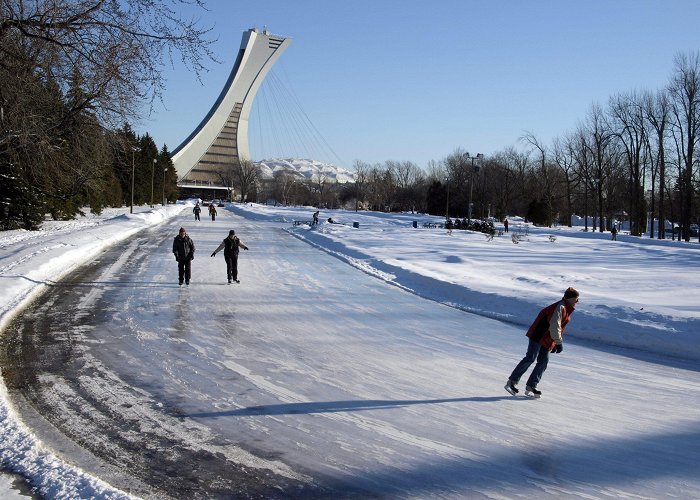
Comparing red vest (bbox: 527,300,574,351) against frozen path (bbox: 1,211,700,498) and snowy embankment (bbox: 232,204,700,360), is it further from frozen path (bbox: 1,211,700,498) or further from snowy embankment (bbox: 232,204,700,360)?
snowy embankment (bbox: 232,204,700,360)

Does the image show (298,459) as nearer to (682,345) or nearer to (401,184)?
(682,345)

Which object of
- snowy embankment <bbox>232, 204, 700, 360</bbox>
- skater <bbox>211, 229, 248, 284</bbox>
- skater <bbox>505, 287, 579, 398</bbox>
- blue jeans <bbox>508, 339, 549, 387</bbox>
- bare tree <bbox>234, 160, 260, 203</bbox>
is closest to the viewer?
skater <bbox>505, 287, 579, 398</bbox>

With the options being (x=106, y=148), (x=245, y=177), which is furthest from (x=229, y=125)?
(x=106, y=148)

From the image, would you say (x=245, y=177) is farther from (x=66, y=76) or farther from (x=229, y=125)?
(x=66, y=76)

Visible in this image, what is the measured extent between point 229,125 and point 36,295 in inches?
6809

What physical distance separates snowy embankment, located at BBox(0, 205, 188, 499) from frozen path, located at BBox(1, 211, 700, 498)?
0.80ft

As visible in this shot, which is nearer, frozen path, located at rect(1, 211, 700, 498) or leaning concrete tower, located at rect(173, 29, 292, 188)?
frozen path, located at rect(1, 211, 700, 498)

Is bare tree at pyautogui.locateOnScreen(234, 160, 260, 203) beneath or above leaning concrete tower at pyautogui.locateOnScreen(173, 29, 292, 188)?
beneath

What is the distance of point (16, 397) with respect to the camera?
22.3 ft

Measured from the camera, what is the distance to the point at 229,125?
181 metres

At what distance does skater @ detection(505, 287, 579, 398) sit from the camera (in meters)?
7.28

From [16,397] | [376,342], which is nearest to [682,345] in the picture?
[376,342]

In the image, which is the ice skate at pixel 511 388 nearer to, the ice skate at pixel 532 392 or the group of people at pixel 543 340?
the group of people at pixel 543 340

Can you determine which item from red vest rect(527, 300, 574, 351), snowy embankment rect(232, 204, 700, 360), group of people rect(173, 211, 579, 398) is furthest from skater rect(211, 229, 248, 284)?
red vest rect(527, 300, 574, 351)
